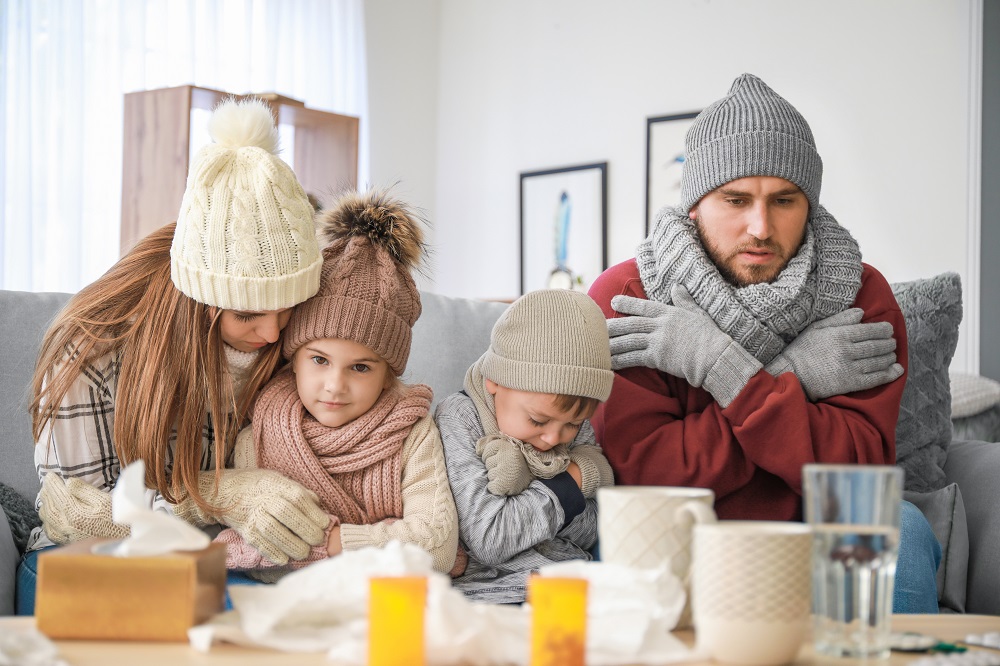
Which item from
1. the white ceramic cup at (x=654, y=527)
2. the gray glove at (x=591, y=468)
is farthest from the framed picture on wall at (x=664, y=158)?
the white ceramic cup at (x=654, y=527)

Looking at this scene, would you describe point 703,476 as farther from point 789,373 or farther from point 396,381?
point 396,381

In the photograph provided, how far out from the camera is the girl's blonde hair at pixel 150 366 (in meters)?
1.39

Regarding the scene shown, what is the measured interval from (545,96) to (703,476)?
3.36 metres

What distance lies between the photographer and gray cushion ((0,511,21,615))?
1364mm

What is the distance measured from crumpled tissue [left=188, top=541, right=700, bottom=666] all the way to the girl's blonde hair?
56cm

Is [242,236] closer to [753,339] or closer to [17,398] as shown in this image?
[17,398]

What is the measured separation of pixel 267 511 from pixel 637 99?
3.36 m

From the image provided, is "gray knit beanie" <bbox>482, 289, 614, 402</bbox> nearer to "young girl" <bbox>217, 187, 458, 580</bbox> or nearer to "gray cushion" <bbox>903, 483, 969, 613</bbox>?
"young girl" <bbox>217, 187, 458, 580</bbox>

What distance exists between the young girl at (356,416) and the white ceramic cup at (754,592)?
2.22 ft

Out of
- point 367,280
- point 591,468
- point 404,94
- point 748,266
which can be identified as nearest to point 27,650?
point 367,280

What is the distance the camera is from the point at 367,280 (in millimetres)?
1503

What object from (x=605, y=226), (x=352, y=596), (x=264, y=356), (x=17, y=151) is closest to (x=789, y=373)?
(x=264, y=356)

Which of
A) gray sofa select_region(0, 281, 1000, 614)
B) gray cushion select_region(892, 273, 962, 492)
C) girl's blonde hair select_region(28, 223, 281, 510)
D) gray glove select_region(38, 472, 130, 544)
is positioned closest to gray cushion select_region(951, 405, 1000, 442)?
gray sofa select_region(0, 281, 1000, 614)

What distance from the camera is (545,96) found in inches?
185
